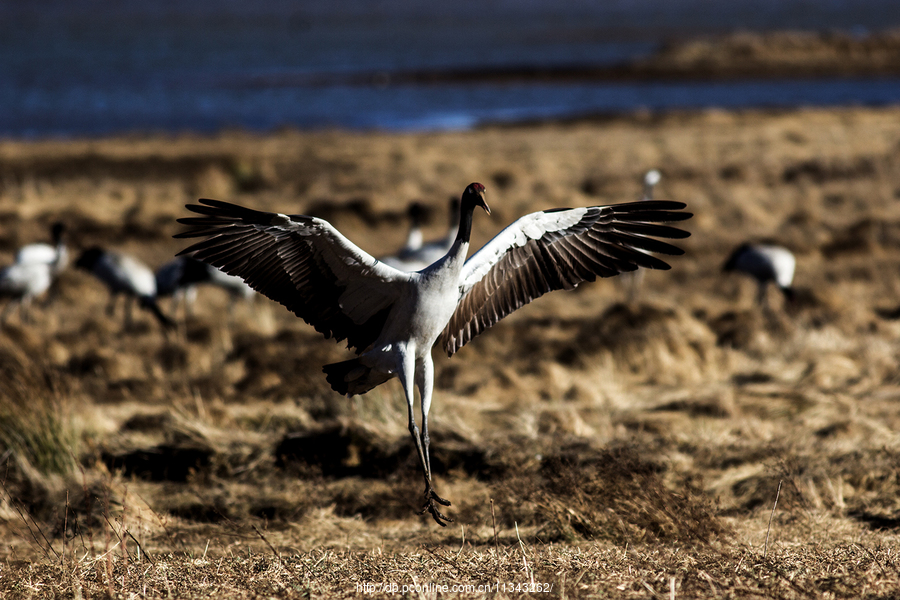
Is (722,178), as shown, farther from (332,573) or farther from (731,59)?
(731,59)

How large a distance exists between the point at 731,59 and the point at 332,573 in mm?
63480

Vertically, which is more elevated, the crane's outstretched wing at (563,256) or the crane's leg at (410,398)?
the crane's outstretched wing at (563,256)

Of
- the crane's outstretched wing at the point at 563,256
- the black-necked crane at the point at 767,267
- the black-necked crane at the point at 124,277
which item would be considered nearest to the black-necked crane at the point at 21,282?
the black-necked crane at the point at 124,277

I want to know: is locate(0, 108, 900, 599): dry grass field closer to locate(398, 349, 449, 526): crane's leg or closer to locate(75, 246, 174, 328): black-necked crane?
locate(398, 349, 449, 526): crane's leg

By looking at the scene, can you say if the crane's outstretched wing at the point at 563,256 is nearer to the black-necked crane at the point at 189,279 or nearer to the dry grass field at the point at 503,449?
the dry grass field at the point at 503,449

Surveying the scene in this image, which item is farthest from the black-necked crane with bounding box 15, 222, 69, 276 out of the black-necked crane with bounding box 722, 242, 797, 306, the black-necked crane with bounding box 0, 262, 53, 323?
the black-necked crane with bounding box 722, 242, 797, 306

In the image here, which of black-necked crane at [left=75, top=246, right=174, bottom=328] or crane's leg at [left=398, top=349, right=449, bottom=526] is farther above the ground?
black-necked crane at [left=75, top=246, right=174, bottom=328]

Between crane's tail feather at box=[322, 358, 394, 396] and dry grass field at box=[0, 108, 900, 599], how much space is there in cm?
90

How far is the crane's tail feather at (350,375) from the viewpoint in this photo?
605 cm

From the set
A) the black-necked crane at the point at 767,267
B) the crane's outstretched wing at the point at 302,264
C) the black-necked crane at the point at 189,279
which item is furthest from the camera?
the black-necked crane at the point at 189,279

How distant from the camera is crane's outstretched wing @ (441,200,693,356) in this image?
236 inches

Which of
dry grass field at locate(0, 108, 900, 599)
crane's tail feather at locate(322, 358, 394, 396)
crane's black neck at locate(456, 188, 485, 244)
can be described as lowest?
dry grass field at locate(0, 108, 900, 599)

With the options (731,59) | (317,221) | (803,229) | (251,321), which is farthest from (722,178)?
(731,59)

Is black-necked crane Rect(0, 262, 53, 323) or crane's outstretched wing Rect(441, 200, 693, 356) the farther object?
black-necked crane Rect(0, 262, 53, 323)
